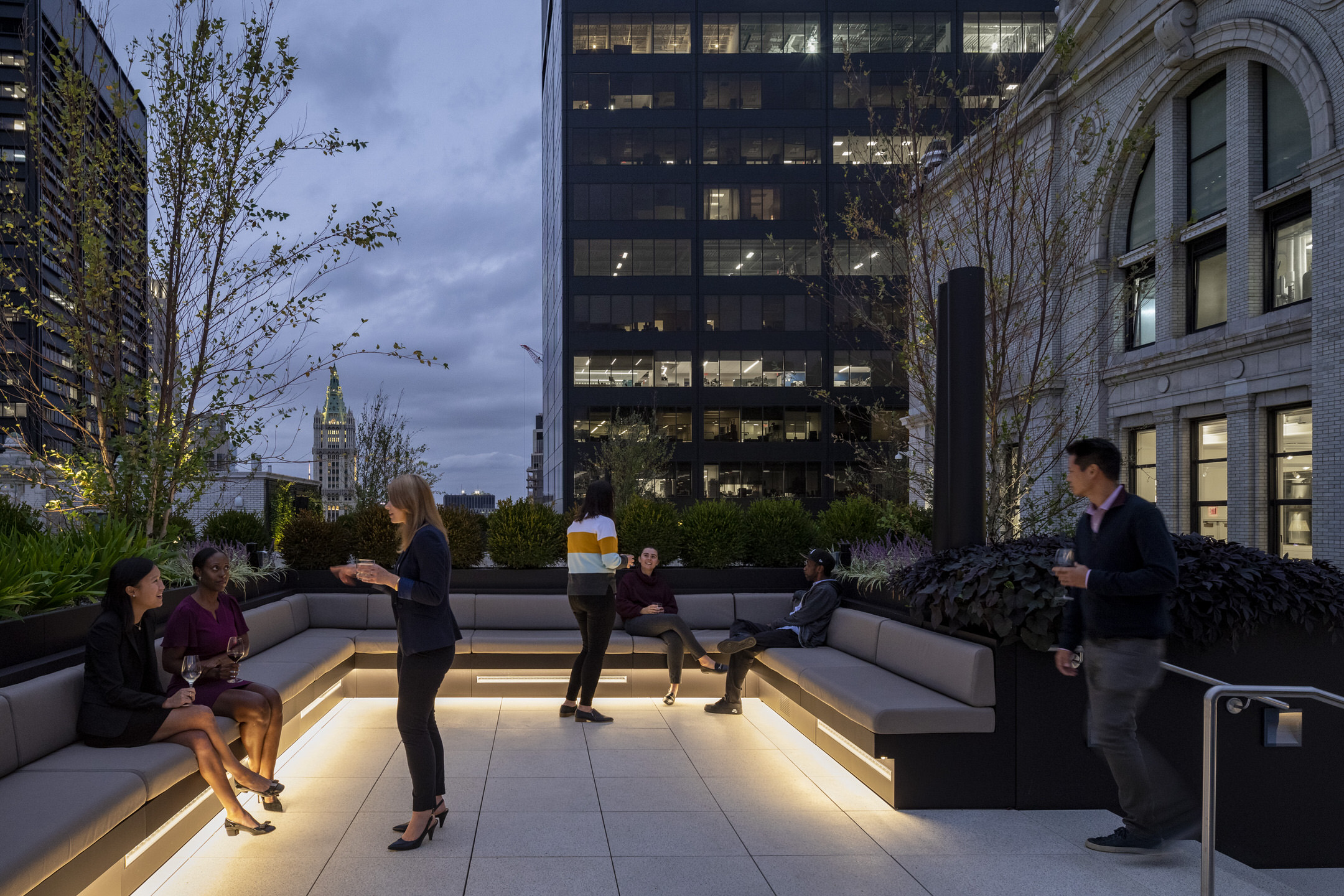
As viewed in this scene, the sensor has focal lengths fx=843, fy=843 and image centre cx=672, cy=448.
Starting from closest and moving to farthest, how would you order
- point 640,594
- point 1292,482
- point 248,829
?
point 248,829 → point 640,594 → point 1292,482

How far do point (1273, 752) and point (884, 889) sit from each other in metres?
2.61

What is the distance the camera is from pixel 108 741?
13.0ft

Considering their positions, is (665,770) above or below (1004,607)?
below

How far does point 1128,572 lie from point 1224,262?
16328mm

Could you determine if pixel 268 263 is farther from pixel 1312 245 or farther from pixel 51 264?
pixel 1312 245

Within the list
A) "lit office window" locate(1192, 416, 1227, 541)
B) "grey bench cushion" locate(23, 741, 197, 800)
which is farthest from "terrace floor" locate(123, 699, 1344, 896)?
"lit office window" locate(1192, 416, 1227, 541)

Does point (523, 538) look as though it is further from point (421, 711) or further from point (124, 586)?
point (124, 586)

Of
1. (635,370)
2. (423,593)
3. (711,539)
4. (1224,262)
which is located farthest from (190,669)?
(635,370)

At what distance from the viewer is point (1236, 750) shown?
15.3ft

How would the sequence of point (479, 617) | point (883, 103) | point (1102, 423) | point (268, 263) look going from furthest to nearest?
1. point (883, 103)
2. point (1102, 423)
3. point (479, 617)
4. point (268, 263)

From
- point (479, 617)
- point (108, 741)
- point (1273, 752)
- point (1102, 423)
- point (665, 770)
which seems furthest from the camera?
point (1102, 423)

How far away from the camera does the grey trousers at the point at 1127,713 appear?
154 inches

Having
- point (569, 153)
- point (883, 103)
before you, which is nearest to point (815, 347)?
point (883, 103)

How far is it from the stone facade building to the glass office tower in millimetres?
25841
